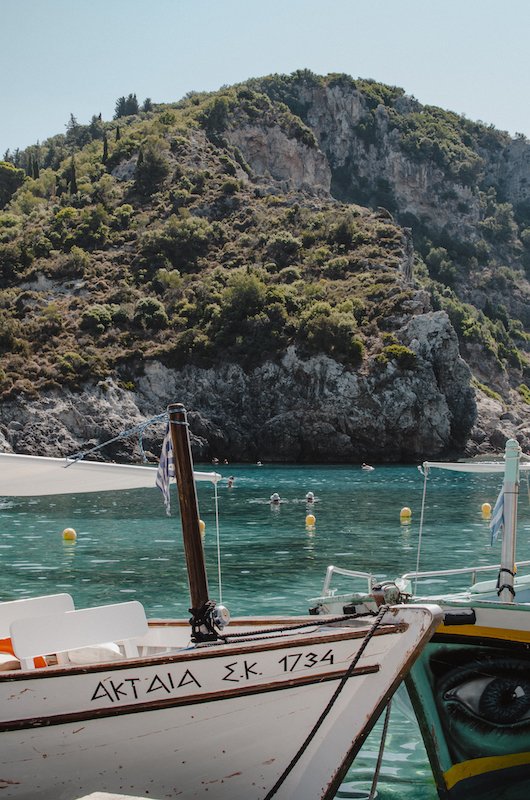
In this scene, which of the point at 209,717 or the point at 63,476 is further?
the point at 63,476

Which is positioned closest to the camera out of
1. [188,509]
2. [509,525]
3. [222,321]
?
[188,509]

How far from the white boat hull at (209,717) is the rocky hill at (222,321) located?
3093 inches

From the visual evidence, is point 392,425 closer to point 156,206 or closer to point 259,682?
point 156,206

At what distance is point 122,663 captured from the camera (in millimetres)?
7918

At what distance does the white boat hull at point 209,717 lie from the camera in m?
7.96

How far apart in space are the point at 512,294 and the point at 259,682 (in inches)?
7451

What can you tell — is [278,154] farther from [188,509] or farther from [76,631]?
[76,631]

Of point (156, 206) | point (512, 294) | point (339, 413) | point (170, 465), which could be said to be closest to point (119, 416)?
point (339, 413)

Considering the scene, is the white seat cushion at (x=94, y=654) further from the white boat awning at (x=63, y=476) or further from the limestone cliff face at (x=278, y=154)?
the limestone cliff face at (x=278, y=154)

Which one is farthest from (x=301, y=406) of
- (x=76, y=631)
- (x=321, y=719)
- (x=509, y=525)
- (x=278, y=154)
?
(x=321, y=719)

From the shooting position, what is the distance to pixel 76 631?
9164mm

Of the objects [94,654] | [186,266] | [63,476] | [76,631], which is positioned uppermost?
[186,266]

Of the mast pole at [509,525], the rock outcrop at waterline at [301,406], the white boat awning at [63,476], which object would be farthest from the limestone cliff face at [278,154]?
the mast pole at [509,525]

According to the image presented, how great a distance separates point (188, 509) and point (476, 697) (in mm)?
3813
